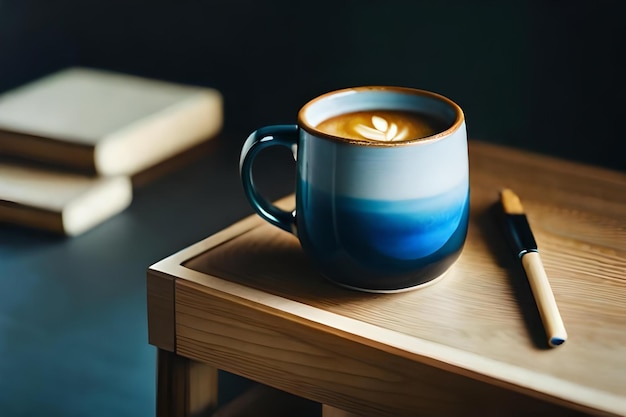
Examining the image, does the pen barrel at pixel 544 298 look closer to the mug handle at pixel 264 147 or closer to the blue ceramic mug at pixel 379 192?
the blue ceramic mug at pixel 379 192

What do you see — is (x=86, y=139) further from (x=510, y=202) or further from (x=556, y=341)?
(x=556, y=341)

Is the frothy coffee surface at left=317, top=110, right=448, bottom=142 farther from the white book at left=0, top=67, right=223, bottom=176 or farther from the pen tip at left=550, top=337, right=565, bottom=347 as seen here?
the white book at left=0, top=67, right=223, bottom=176

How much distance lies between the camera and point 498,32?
0.96 metres

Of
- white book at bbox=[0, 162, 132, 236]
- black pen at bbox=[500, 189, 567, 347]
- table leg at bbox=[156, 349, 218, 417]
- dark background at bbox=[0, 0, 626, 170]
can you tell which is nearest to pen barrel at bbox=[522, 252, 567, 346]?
black pen at bbox=[500, 189, 567, 347]

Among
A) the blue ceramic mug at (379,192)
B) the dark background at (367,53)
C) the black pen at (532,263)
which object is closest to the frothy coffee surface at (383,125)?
the blue ceramic mug at (379,192)

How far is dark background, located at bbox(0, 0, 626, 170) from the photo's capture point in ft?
3.07

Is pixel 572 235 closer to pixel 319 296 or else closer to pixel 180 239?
pixel 319 296

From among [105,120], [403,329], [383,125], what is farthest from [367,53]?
[403,329]

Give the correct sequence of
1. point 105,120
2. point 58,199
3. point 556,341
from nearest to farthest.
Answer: point 556,341, point 58,199, point 105,120

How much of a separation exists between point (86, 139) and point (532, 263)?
0.52 metres

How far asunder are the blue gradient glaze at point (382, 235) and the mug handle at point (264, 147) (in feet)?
0.11

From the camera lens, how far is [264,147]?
24.7 inches

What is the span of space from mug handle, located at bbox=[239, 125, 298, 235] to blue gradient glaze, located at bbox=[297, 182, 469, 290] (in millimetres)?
33

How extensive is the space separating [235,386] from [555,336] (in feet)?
1.10
